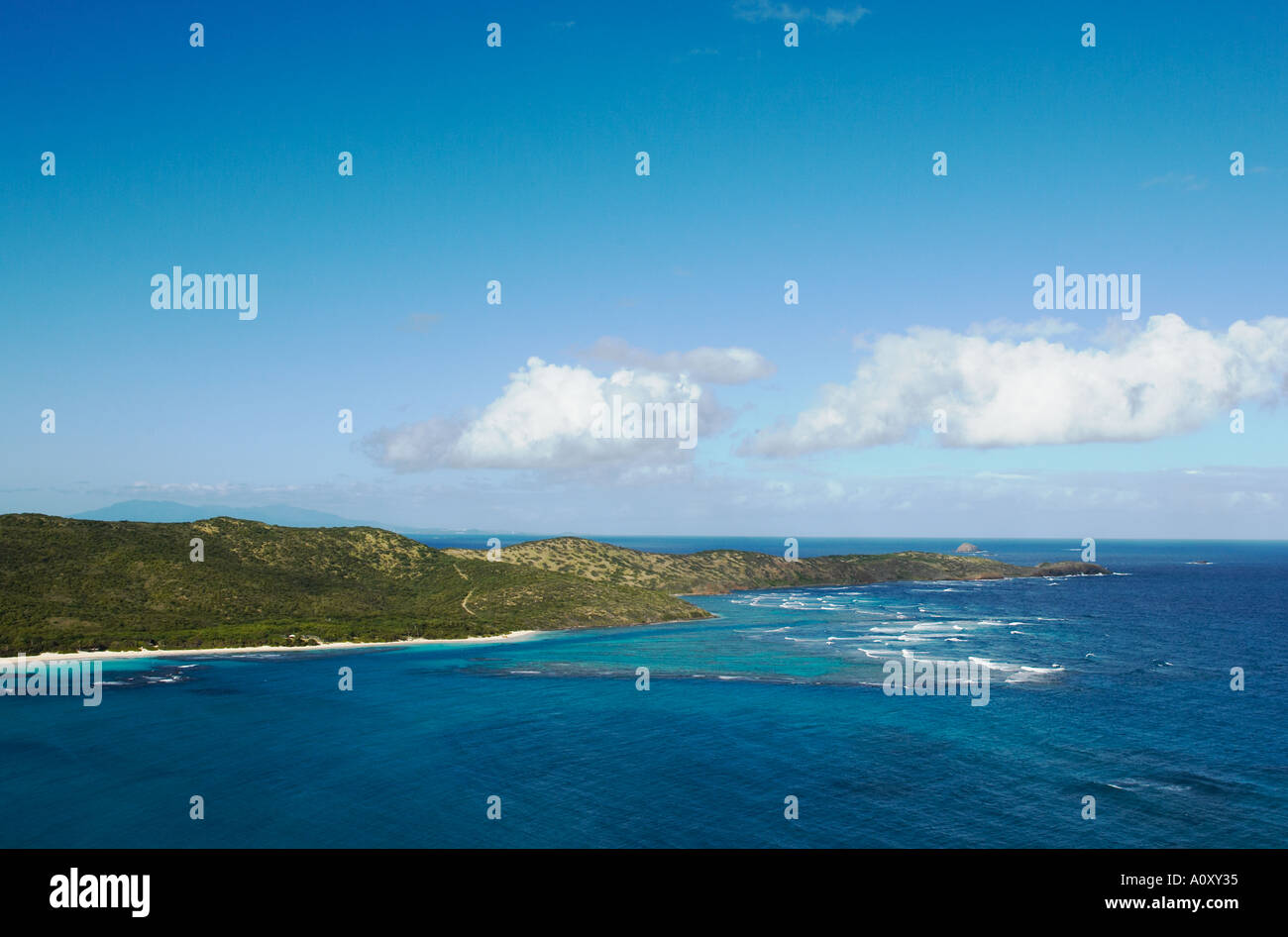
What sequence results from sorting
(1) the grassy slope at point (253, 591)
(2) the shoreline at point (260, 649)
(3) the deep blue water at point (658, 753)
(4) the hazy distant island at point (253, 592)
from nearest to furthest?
(3) the deep blue water at point (658, 753) → (2) the shoreline at point (260, 649) → (4) the hazy distant island at point (253, 592) → (1) the grassy slope at point (253, 591)

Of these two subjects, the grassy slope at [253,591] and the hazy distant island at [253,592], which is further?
the grassy slope at [253,591]

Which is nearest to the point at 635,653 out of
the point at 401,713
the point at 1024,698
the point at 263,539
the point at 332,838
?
the point at 401,713

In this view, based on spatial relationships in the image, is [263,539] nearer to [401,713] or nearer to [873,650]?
[401,713]

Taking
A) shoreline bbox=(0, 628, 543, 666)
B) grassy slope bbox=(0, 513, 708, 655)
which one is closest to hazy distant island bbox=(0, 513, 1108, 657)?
grassy slope bbox=(0, 513, 708, 655)

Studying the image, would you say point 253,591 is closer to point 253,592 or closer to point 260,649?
point 253,592

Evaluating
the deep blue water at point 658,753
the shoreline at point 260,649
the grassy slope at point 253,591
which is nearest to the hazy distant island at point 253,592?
the grassy slope at point 253,591

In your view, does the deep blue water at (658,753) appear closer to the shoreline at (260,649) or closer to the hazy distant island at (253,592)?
the shoreline at (260,649)

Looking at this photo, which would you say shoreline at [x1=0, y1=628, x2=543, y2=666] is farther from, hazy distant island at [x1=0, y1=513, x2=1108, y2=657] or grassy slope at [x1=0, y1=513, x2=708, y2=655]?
grassy slope at [x1=0, y1=513, x2=708, y2=655]

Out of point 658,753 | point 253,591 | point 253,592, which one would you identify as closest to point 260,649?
point 253,592
